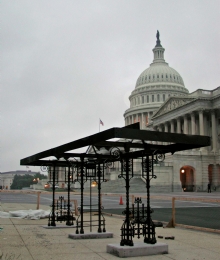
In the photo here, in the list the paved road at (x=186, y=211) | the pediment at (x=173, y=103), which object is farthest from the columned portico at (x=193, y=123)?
the paved road at (x=186, y=211)

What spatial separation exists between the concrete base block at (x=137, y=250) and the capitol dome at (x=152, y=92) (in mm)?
119384

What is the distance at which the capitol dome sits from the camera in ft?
435

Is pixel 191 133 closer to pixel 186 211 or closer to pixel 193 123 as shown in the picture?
pixel 193 123

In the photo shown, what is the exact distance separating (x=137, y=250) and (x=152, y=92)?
12766 centimetres

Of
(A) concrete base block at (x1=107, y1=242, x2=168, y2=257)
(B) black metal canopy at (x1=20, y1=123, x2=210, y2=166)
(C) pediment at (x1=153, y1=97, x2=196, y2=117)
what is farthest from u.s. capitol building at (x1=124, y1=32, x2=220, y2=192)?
(A) concrete base block at (x1=107, y1=242, x2=168, y2=257)

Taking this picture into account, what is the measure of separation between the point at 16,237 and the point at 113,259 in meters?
4.73

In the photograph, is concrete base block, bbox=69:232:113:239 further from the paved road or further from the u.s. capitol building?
the u.s. capitol building

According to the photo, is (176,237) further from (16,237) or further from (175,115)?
(175,115)

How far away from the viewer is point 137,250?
358 inches

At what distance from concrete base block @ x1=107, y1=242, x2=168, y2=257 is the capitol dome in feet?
392

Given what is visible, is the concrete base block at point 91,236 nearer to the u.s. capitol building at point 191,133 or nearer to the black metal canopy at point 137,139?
the black metal canopy at point 137,139

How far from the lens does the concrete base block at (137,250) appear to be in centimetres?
895

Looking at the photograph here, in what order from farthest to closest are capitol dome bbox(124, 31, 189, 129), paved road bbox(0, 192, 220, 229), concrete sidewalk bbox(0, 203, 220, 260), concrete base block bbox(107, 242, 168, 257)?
1. capitol dome bbox(124, 31, 189, 129)
2. paved road bbox(0, 192, 220, 229)
3. concrete sidewalk bbox(0, 203, 220, 260)
4. concrete base block bbox(107, 242, 168, 257)

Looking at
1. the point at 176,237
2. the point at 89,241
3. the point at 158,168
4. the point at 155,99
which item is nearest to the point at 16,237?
the point at 89,241
